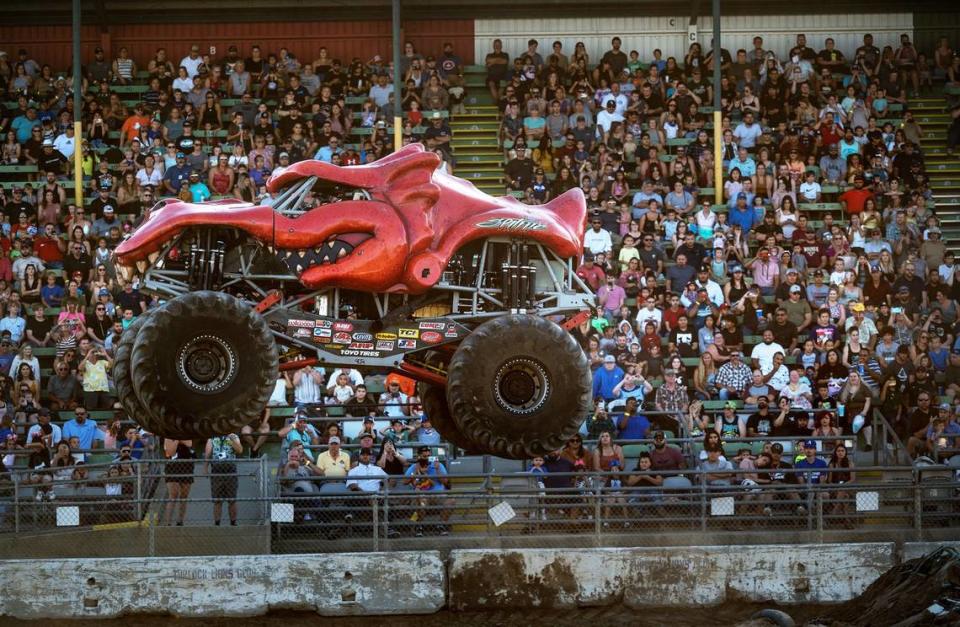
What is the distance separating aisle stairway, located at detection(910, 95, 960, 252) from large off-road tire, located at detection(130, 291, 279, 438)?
15.9 meters

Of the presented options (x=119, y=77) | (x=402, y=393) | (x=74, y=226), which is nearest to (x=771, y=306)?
(x=402, y=393)

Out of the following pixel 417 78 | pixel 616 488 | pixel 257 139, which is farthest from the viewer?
pixel 417 78

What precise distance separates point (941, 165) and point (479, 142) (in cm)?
823

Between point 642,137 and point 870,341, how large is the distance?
19.2ft

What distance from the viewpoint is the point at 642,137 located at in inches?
1000

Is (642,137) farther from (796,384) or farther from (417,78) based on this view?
(796,384)

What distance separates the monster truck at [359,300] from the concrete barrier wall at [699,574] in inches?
139

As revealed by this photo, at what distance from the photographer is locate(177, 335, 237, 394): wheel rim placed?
1312cm

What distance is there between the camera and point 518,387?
13.9m

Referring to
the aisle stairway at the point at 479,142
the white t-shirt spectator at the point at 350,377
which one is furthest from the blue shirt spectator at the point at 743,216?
the white t-shirt spectator at the point at 350,377

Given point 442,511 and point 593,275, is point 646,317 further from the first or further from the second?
point 442,511

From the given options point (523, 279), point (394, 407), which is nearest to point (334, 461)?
point (394, 407)

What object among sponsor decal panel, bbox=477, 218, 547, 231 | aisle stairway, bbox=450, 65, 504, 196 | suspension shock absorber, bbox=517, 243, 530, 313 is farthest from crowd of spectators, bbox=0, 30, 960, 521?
sponsor decal panel, bbox=477, 218, 547, 231

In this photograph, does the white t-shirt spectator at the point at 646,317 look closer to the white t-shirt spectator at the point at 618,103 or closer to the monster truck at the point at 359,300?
the white t-shirt spectator at the point at 618,103
